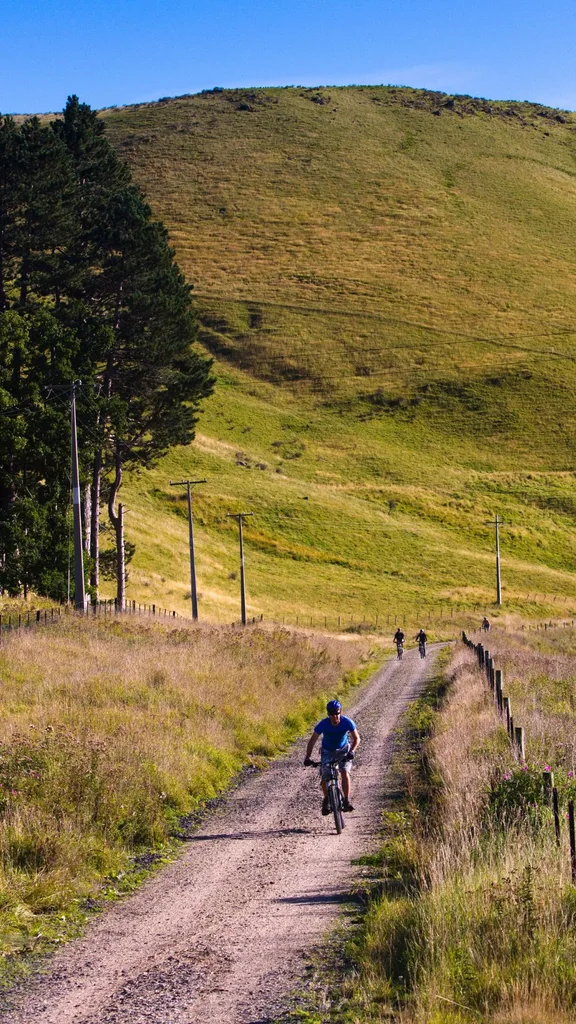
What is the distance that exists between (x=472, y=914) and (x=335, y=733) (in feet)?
18.1

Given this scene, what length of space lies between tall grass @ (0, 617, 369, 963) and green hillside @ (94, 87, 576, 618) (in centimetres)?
3430

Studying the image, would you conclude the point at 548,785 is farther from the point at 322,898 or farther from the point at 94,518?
the point at 94,518

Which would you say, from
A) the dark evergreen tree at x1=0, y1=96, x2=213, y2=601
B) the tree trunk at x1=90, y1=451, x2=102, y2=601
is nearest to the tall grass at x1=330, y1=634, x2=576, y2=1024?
the dark evergreen tree at x1=0, y1=96, x2=213, y2=601

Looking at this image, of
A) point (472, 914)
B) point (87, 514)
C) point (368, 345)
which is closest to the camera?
point (472, 914)

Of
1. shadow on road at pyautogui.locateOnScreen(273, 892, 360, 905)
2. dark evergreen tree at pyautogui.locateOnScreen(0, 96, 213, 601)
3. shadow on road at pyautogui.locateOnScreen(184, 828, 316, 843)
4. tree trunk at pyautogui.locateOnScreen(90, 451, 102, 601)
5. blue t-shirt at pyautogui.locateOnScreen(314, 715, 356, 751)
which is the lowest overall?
shadow on road at pyautogui.locateOnScreen(184, 828, 316, 843)

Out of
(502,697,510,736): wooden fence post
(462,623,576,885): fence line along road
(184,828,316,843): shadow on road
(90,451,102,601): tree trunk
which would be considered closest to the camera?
(462,623,576,885): fence line along road

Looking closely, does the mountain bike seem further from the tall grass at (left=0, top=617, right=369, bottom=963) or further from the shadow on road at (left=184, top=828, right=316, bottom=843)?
the tall grass at (left=0, top=617, right=369, bottom=963)

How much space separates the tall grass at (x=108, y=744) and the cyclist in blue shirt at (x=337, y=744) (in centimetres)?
174

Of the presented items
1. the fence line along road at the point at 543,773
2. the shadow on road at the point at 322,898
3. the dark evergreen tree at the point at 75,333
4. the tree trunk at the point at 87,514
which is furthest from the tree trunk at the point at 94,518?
the shadow on road at the point at 322,898

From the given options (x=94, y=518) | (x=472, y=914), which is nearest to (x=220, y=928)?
(x=472, y=914)

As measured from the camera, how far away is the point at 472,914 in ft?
21.8

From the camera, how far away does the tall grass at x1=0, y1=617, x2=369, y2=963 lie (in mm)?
8836

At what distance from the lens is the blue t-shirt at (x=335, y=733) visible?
12.0 meters

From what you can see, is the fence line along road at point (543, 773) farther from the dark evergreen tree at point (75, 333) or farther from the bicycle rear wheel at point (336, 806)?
the dark evergreen tree at point (75, 333)
